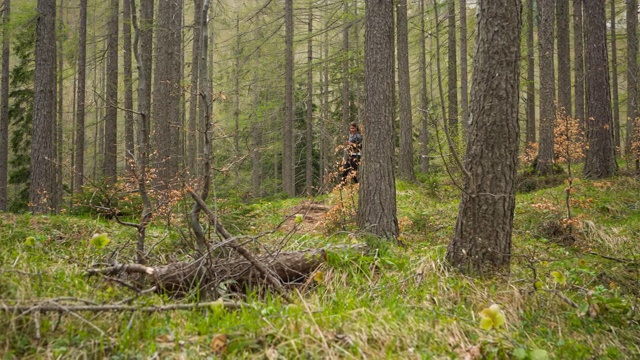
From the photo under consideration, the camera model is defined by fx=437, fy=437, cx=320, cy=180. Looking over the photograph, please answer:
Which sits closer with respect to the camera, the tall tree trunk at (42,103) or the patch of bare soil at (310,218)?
the patch of bare soil at (310,218)

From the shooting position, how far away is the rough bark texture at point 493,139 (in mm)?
3842

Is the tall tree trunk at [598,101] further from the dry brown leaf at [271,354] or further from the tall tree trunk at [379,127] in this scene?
the dry brown leaf at [271,354]

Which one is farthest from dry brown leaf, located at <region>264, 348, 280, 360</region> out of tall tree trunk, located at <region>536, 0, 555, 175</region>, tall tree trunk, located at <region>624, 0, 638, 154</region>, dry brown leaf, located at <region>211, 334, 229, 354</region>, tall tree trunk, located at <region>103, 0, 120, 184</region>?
tall tree trunk, located at <region>624, 0, 638, 154</region>

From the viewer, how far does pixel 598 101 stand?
32.7 feet

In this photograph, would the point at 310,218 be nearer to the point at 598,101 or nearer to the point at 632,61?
the point at 598,101

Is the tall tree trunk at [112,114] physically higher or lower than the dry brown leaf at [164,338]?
higher

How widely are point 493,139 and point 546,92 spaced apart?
8.57m

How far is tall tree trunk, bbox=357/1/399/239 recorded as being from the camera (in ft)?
20.8

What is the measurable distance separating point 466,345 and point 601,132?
9.24 meters

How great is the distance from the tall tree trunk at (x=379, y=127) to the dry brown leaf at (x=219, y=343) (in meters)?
4.07

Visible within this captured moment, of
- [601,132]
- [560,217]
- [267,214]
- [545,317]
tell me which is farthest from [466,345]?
[601,132]

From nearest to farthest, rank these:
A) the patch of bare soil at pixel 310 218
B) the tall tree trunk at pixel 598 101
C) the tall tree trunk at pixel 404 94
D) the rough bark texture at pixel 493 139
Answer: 1. the rough bark texture at pixel 493 139
2. the patch of bare soil at pixel 310 218
3. the tall tree trunk at pixel 598 101
4. the tall tree trunk at pixel 404 94

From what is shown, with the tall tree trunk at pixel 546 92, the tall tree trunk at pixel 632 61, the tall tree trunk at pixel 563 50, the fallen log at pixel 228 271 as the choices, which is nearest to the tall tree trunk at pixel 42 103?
the fallen log at pixel 228 271

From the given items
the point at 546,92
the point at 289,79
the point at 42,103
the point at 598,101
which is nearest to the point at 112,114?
the point at 42,103
